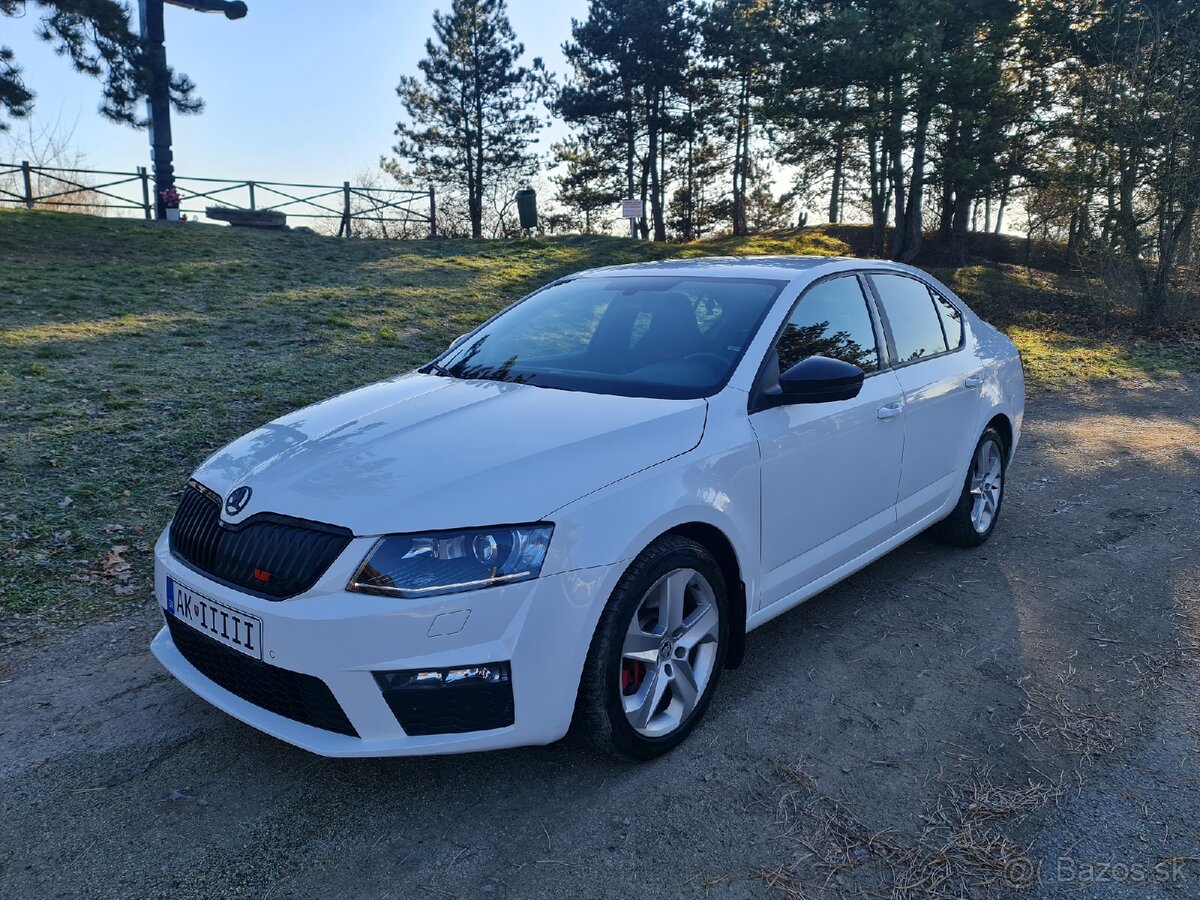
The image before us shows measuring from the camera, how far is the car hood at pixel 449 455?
2.44 meters

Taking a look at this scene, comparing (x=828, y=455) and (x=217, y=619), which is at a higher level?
(x=828, y=455)

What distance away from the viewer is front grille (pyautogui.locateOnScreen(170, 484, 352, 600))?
2.41m

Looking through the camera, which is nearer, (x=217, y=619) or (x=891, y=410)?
(x=217, y=619)

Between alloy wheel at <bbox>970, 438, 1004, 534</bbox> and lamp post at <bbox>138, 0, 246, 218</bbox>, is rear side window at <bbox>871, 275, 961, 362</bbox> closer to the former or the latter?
alloy wheel at <bbox>970, 438, 1004, 534</bbox>

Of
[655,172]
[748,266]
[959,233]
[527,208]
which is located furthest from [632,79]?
[748,266]

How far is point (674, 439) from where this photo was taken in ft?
9.28

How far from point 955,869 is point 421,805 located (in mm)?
1542

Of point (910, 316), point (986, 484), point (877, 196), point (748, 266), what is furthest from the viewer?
point (877, 196)

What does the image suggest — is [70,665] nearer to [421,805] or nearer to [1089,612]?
[421,805]

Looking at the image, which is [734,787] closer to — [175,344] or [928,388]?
[928,388]

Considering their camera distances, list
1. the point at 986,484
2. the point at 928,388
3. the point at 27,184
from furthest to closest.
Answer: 1. the point at 27,184
2. the point at 986,484
3. the point at 928,388

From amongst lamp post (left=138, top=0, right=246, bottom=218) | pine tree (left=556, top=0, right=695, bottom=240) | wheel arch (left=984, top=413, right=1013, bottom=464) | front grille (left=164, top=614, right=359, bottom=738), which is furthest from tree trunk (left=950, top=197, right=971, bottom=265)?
front grille (left=164, top=614, right=359, bottom=738)

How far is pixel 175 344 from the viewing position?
8.65 meters

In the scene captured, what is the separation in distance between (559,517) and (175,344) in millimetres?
7602
